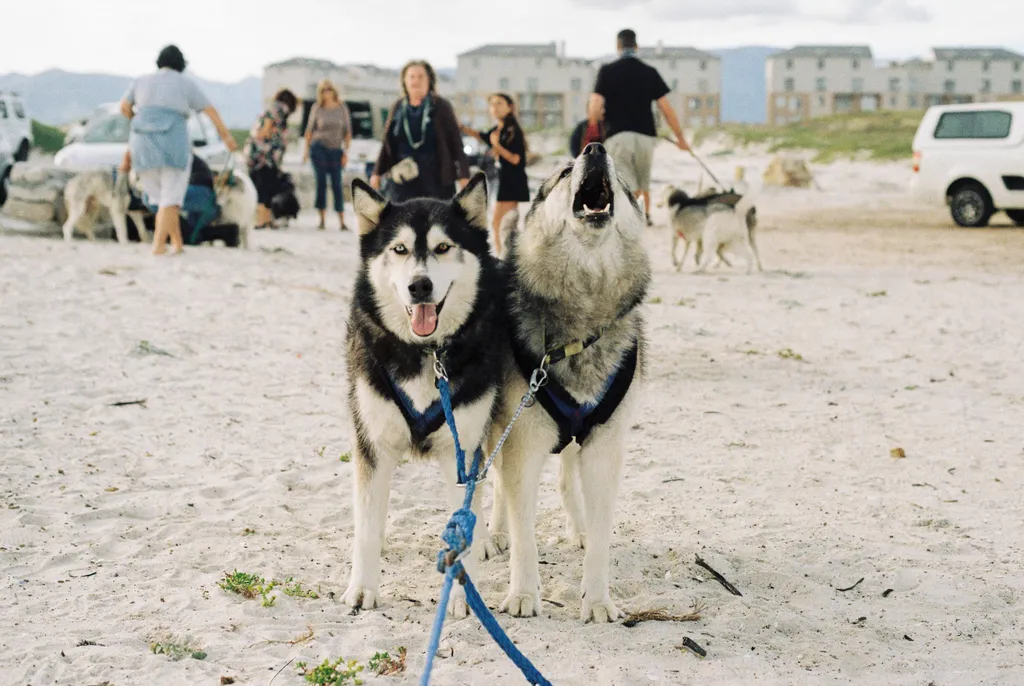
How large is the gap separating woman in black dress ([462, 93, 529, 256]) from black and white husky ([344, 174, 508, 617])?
6.20 metres

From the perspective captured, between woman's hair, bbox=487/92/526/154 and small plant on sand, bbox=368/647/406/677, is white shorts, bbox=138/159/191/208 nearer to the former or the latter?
woman's hair, bbox=487/92/526/154

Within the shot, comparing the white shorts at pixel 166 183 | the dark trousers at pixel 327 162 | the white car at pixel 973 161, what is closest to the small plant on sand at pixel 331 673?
the white shorts at pixel 166 183

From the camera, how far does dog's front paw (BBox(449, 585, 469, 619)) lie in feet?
11.1

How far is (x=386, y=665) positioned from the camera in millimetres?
2941

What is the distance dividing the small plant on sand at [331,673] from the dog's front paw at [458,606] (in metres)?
0.56

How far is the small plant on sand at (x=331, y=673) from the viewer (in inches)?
111

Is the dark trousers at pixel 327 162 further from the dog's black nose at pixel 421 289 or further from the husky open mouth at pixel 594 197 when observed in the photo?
the dog's black nose at pixel 421 289

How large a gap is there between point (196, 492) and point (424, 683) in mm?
2402

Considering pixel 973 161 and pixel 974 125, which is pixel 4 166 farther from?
pixel 974 125

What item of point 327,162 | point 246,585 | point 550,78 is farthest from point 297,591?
point 550,78

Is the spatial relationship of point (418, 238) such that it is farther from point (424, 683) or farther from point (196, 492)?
point (196, 492)

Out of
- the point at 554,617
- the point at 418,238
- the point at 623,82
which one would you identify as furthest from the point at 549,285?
the point at 623,82

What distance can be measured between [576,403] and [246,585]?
1359 millimetres

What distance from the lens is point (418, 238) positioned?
325 cm
